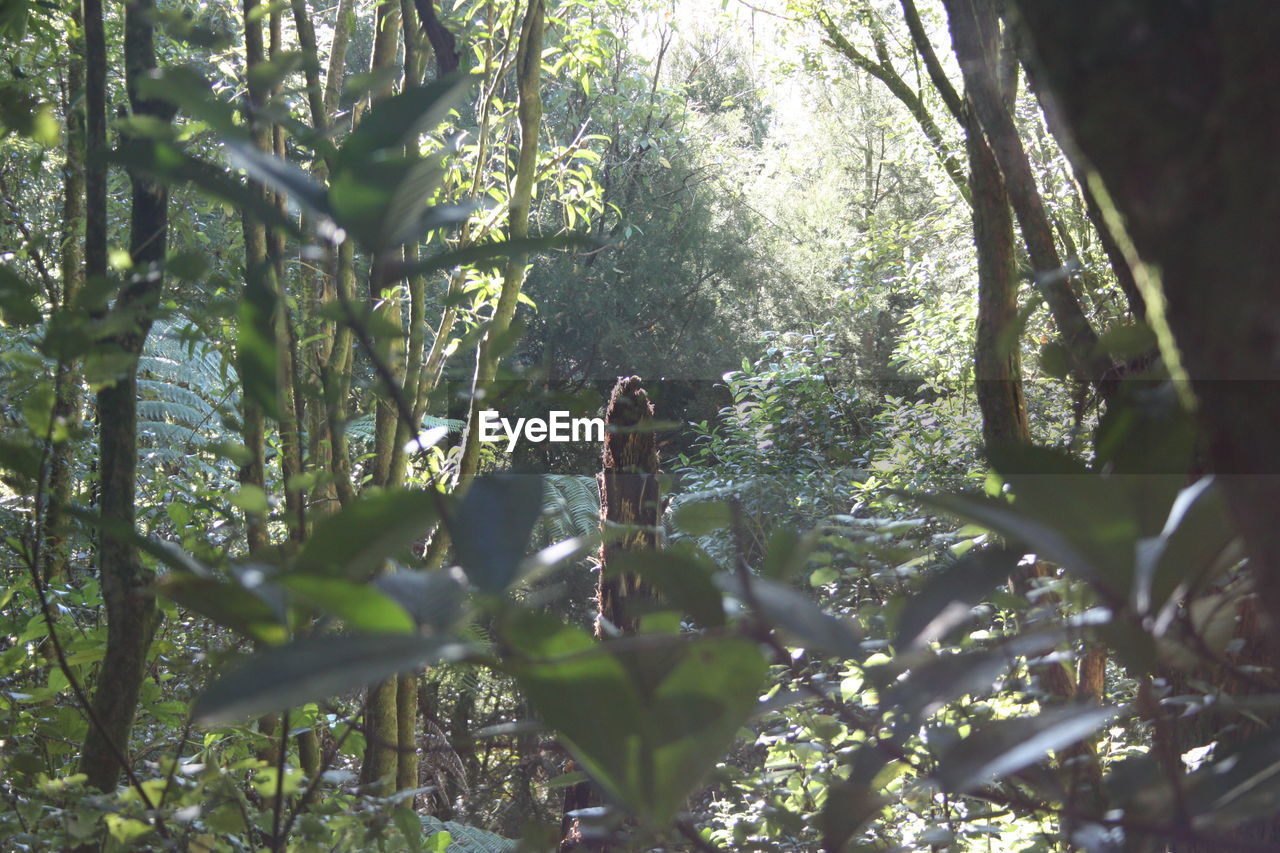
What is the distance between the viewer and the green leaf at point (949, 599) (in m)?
0.25

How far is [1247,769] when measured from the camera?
21 cm

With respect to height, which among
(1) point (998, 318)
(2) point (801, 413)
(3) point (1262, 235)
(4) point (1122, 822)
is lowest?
(4) point (1122, 822)

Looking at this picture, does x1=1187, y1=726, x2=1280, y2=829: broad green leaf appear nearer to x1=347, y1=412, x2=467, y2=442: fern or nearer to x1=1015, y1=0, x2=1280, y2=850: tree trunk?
x1=1015, y1=0, x2=1280, y2=850: tree trunk

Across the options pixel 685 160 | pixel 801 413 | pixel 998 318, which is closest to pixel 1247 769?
pixel 998 318

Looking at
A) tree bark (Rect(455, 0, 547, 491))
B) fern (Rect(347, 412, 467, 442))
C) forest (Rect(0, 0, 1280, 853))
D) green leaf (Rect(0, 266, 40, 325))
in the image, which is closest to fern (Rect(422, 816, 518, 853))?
forest (Rect(0, 0, 1280, 853))

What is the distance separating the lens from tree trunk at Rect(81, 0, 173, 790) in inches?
26.0

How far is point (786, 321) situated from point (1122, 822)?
813 cm

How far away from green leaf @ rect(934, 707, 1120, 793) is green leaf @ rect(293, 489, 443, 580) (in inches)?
5.5

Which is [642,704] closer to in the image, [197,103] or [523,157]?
[197,103]

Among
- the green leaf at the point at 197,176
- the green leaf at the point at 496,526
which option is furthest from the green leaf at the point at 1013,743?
the green leaf at the point at 197,176

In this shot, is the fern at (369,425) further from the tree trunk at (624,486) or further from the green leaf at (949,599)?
the green leaf at (949,599)

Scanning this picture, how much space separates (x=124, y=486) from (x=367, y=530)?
56cm

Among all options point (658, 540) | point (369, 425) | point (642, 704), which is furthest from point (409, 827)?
point (369, 425)

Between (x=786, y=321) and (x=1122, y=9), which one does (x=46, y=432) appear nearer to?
(x=1122, y=9)
